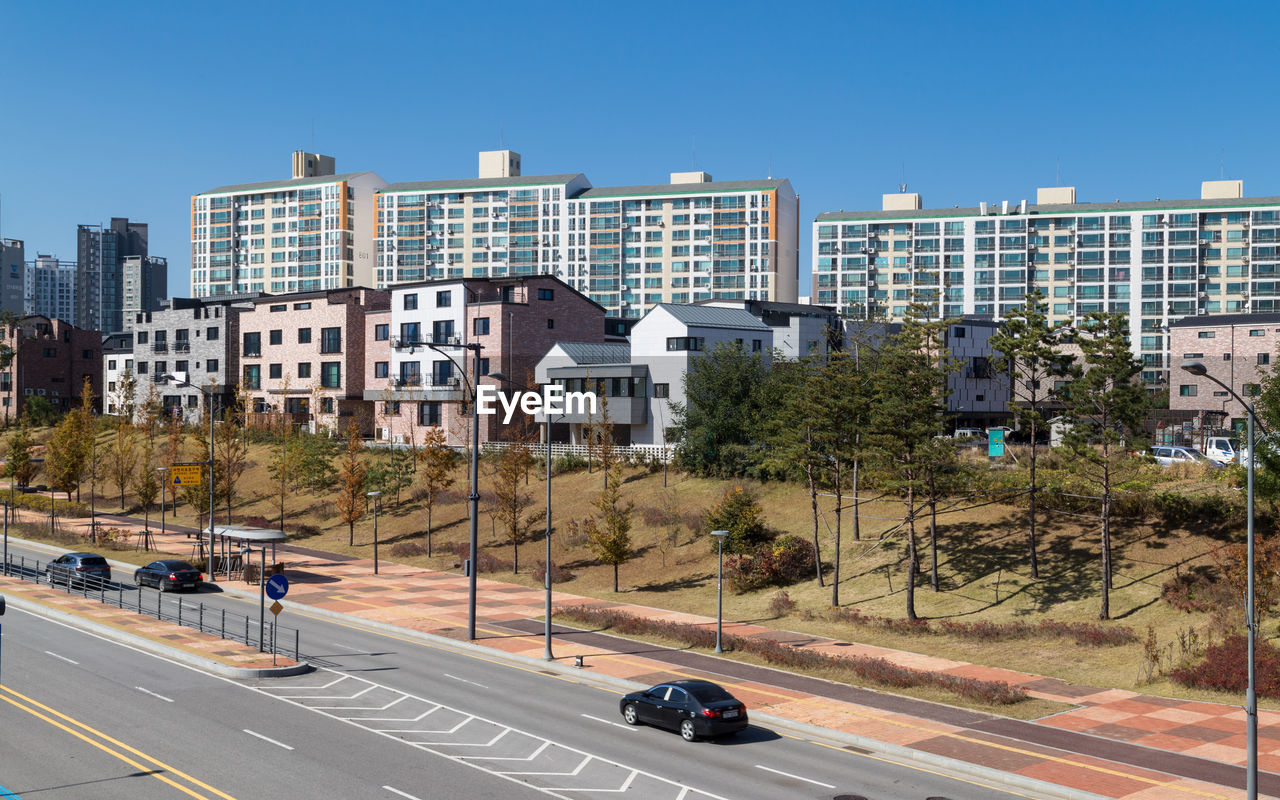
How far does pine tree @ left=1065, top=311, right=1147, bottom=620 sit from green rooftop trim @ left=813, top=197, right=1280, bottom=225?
361ft

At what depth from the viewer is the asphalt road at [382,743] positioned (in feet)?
71.5

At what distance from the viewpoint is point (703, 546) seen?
5697 centimetres

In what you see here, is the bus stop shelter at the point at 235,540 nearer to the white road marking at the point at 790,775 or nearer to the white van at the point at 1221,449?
the white road marking at the point at 790,775

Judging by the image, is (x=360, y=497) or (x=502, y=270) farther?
(x=502, y=270)

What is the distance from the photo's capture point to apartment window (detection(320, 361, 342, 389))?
105000 millimetres

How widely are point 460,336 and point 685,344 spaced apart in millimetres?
24038

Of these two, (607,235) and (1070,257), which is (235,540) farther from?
(1070,257)

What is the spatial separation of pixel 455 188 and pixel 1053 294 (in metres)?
90.7

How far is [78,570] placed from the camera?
5047 cm

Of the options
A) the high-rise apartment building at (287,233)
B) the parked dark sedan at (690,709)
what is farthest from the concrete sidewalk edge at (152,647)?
the high-rise apartment building at (287,233)

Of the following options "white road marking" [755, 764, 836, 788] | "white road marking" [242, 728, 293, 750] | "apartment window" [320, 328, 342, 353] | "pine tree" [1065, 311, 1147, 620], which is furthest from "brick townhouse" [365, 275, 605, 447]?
"white road marking" [755, 764, 836, 788]

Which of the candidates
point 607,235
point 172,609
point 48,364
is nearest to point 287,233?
point 48,364

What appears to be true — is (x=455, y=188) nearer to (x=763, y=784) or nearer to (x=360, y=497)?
(x=360, y=497)

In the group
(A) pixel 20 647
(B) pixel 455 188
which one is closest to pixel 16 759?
(A) pixel 20 647
